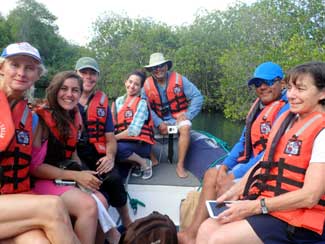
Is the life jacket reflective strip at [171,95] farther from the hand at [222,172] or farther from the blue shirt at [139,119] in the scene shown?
the hand at [222,172]

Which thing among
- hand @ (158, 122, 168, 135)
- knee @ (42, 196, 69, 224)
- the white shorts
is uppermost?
the white shorts

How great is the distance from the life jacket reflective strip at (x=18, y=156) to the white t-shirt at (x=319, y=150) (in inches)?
54.1

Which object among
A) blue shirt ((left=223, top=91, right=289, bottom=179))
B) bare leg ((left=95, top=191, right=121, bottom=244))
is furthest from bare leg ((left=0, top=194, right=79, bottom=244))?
blue shirt ((left=223, top=91, right=289, bottom=179))

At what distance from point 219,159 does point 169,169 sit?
511mm

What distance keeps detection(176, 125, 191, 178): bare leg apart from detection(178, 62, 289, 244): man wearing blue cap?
82 cm

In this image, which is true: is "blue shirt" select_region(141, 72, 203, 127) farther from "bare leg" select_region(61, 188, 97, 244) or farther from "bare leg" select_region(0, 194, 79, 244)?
"bare leg" select_region(0, 194, 79, 244)

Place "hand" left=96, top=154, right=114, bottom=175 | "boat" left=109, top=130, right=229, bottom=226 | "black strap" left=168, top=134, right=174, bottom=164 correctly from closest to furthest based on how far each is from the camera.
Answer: "hand" left=96, top=154, right=114, bottom=175 < "boat" left=109, top=130, right=229, bottom=226 < "black strap" left=168, top=134, right=174, bottom=164

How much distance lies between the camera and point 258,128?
2.70 meters

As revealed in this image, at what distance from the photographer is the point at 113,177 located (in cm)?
280

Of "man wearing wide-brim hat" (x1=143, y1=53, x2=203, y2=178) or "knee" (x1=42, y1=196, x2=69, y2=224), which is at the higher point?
"man wearing wide-brim hat" (x1=143, y1=53, x2=203, y2=178)

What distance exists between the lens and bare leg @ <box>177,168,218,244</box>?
223 centimetres

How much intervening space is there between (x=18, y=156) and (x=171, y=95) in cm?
238

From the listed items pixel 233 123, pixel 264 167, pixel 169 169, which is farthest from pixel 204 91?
pixel 264 167

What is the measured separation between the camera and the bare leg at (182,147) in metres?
3.58
